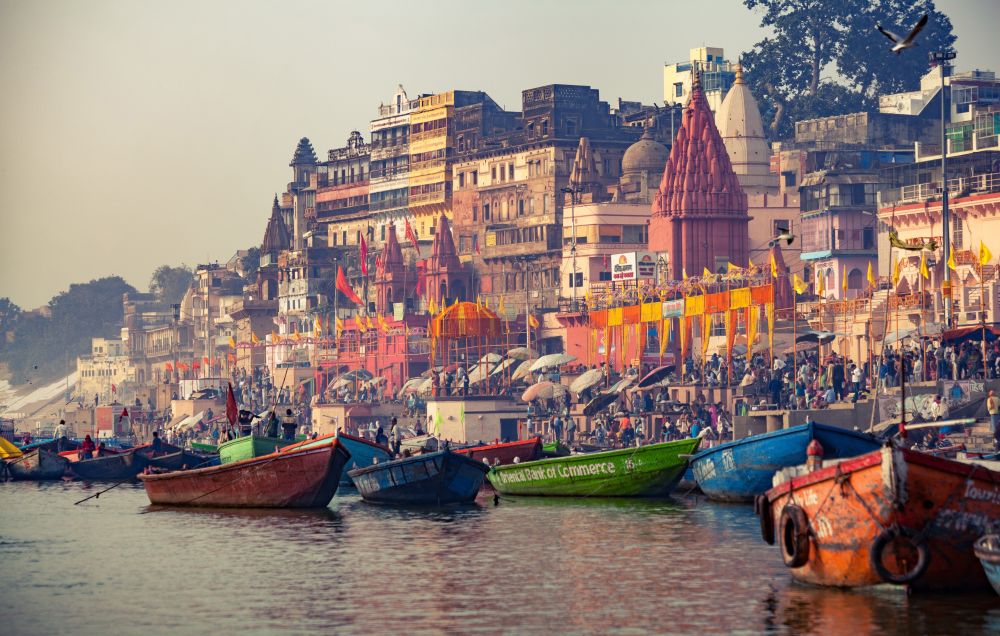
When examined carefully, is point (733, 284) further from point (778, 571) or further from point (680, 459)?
point (778, 571)

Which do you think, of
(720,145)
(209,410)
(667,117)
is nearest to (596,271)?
(720,145)

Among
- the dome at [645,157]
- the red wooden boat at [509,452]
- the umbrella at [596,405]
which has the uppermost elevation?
the dome at [645,157]

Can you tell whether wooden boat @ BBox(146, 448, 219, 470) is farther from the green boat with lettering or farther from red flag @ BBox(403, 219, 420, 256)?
red flag @ BBox(403, 219, 420, 256)

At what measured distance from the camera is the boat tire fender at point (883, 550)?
82.2 ft

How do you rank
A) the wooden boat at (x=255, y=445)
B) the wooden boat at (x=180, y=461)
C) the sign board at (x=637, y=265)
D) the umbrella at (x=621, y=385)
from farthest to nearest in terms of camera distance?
1. the sign board at (x=637, y=265)
2. the umbrella at (x=621, y=385)
3. the wooden boat at (x=180, y=461)
4. the wooden boat at (x=255, y=445)

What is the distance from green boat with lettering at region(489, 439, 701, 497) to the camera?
43.1 meters

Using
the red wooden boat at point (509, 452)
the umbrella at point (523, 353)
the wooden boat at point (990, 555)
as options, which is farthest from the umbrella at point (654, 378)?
the wooden boat at point (990, 555)

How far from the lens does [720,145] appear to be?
8975cm

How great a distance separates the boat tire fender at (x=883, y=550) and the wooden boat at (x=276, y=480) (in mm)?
17751

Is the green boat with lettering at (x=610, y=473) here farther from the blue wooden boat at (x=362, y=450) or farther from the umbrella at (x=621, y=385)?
the umbrella at (x=621, y=385)

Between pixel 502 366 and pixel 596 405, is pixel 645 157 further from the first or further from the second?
pixel 596 405

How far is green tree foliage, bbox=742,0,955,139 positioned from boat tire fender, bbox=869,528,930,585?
343 ft

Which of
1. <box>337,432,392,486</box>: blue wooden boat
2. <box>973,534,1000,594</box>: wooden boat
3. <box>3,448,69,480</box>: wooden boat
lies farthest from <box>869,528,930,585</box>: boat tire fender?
<box>3,448,69,480</box>: wooden boat

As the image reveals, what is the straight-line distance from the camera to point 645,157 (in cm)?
10406
